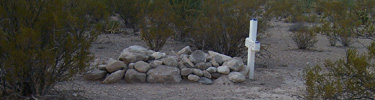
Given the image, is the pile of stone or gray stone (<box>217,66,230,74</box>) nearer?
the pile of stone

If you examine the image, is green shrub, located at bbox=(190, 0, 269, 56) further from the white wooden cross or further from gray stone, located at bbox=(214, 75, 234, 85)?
gray stone, located at bbox=(214, 75, 234, 85)

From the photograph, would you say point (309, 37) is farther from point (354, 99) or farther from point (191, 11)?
point (354, 99)

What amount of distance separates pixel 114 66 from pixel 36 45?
2562 mm

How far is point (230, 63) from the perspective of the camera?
8.27 m

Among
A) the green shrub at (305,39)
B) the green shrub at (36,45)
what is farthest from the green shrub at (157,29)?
the green shrub at (36,45)

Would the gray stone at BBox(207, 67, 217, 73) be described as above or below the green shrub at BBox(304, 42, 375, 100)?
below

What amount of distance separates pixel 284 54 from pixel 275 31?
6.05 meters

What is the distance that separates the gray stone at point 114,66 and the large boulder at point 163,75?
467 mm

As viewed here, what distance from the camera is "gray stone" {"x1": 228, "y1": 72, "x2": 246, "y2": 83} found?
26.0ft

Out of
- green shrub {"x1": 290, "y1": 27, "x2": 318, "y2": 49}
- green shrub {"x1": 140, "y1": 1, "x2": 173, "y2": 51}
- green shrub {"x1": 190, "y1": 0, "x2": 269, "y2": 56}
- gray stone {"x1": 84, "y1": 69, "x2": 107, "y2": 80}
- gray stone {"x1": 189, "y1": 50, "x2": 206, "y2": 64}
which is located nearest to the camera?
gray stone {"x1": 84, "y1": 69, "x2": 107, "y2": 80}

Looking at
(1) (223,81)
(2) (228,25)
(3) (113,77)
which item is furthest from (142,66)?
(2) (228,25)

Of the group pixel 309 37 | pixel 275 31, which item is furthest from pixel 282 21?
pixel 309 37

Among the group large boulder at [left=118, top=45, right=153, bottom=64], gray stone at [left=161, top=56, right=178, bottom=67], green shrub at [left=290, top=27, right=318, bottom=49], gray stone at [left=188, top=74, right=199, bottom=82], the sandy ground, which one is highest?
green shrub at [left=290, top=27, right=318, bottom=49]

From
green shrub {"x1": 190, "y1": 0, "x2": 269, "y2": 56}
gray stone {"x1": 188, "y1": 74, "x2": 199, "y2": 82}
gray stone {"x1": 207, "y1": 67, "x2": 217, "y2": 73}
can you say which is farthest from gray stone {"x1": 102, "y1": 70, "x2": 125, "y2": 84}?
green shrub {"x1": 190, "y1": 0, "x2": 269, "y2": 56}
